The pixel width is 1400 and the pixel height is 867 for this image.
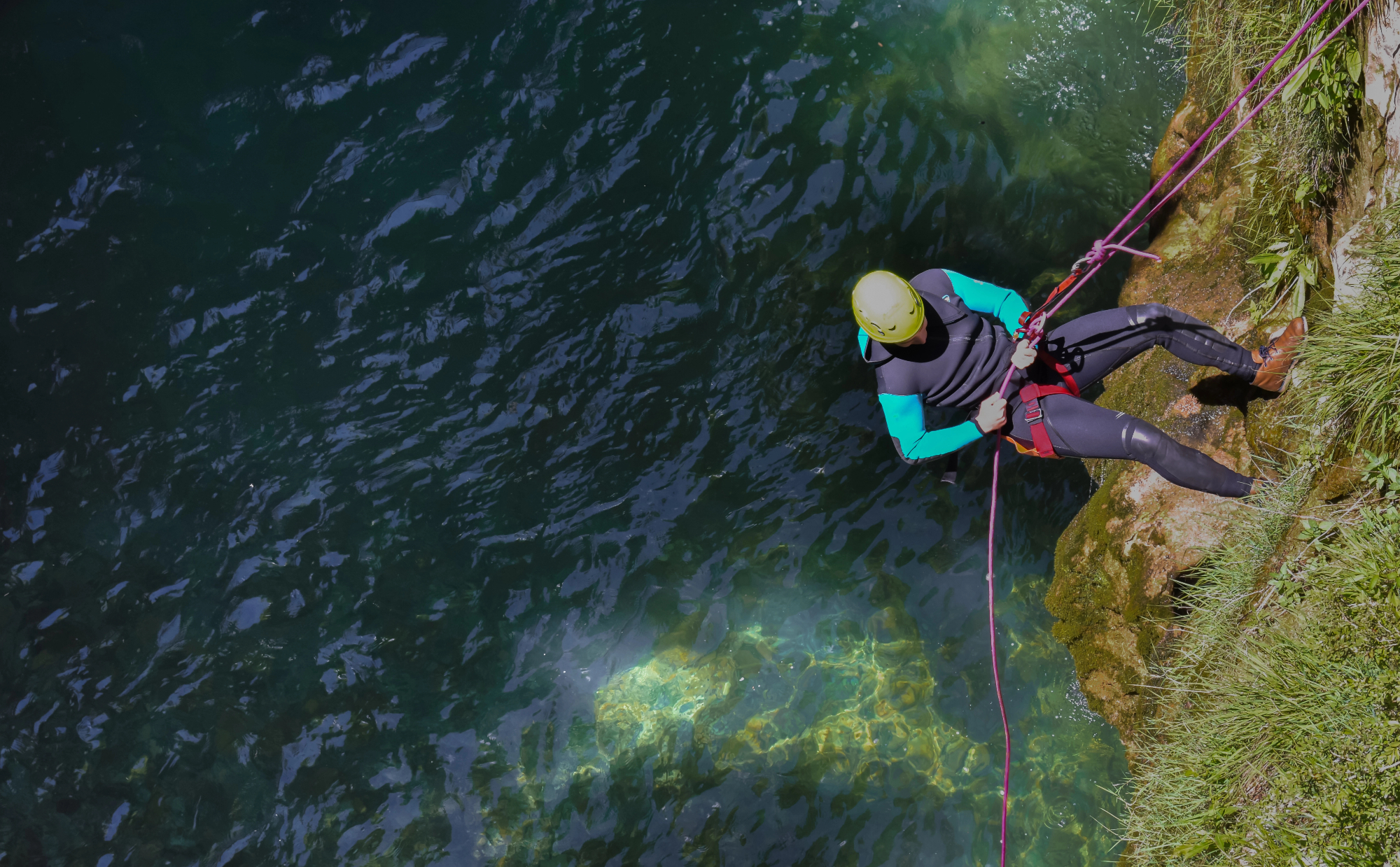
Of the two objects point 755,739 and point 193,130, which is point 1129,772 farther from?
point 193,130

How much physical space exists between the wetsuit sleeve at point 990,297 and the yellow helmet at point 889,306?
2.11ft

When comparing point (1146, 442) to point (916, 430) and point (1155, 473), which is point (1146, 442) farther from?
point (916, 430)

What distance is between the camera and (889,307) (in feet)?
15.3

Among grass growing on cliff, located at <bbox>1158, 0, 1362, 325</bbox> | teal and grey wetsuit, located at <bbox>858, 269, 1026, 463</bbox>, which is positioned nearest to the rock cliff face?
grass growing on cliff, located at <bbox>1158, 0, 1362, 325</bbox>

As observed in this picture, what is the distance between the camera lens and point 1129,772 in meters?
5.86

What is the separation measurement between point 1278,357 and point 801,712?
411 centimetres

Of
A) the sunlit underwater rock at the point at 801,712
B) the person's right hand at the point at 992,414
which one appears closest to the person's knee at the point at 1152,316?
the person's right hand at the point at 992,414

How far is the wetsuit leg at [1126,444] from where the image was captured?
4.62 meters

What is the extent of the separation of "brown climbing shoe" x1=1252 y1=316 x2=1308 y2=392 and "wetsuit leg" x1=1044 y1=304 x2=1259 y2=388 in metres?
0.05

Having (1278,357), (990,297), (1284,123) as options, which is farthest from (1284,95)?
(990,297)

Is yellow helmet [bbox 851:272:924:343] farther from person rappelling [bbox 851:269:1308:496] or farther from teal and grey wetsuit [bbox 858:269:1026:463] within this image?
teal and grey wetsuit [bbox 858:269:1026:463]

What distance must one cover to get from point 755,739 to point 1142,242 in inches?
202

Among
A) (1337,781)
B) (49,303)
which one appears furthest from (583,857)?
(49,303)

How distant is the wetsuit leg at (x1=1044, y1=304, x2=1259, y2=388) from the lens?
471cm
